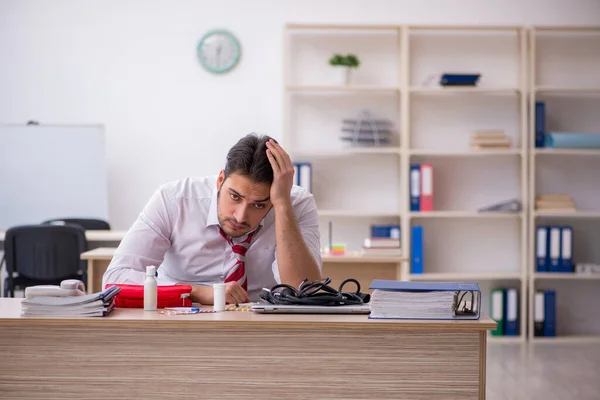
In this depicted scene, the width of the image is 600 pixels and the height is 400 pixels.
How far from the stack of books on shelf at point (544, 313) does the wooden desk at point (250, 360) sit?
4193 mm

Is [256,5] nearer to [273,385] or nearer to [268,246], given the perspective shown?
[268,246]

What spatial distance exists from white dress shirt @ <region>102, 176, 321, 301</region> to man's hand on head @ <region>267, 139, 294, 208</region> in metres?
0.23

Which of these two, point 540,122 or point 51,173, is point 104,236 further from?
point 540,122

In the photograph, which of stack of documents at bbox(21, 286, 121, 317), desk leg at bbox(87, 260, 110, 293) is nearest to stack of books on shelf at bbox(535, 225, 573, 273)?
desk leg at bbox(87, 260, 110, 293)

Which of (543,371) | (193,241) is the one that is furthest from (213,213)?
(543,371)

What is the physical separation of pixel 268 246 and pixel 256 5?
3.75 metres

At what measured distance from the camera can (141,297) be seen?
7.69 feet

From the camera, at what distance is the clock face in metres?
6.23

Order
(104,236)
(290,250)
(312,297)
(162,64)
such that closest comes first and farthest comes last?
1. (312,297)
2. (290,250)
3. (104,236)
4. (162,64)

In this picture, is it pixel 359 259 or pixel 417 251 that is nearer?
pixel 359 259

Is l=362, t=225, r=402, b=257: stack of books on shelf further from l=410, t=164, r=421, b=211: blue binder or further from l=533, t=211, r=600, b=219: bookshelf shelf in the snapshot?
l=533, t=211, r=600, b=219: bookshelf shelf

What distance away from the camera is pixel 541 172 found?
6.27m

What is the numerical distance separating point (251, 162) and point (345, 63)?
3.50m

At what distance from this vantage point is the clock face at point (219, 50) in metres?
6.23
